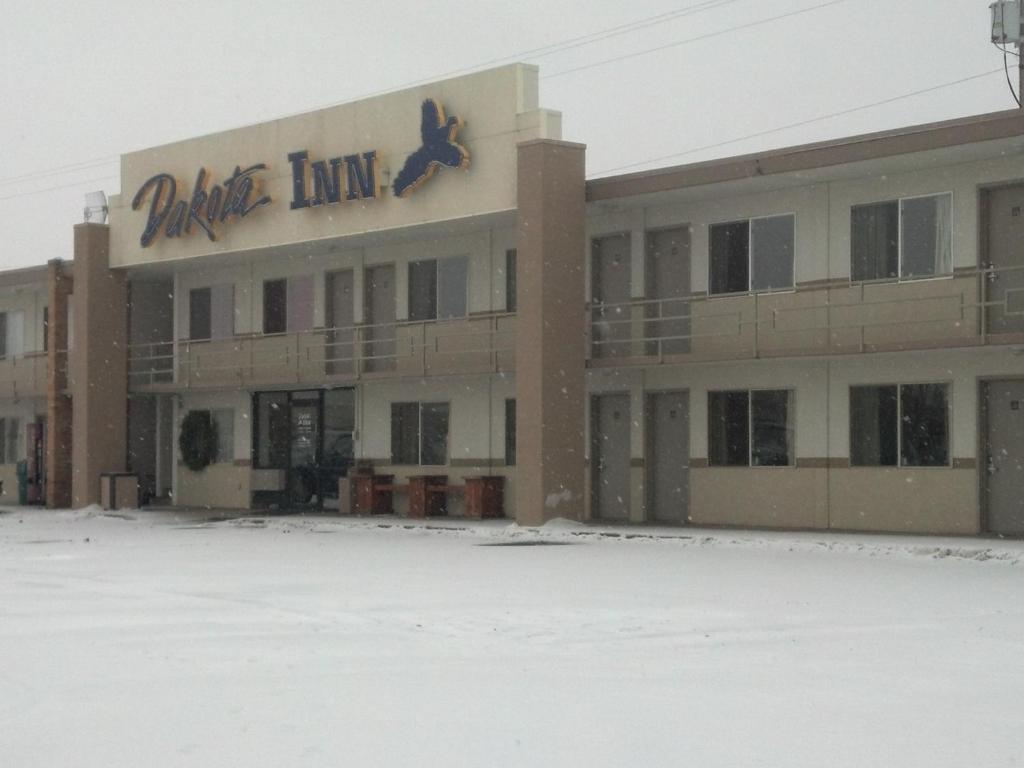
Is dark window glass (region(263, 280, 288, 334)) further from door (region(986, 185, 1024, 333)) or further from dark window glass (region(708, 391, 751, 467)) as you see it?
door (region(986, 185, 1024, 333))

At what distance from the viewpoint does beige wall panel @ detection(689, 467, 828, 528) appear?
25.6 meters

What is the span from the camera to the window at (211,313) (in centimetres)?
3669

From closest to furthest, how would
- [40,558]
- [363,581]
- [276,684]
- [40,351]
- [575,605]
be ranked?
[276,684] → [575,605] → [363,581] → [40,558] → [40,351]

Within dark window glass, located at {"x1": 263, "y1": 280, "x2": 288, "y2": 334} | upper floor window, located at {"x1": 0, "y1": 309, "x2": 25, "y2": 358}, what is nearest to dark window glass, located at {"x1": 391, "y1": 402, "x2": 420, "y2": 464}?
dark window glass, located at {"x1": 263, "y1": 280, "x2": 288, "y2": 334}

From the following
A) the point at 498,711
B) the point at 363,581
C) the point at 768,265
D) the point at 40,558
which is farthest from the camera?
the point at 768,265

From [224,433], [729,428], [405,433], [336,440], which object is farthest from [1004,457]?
[224,433]

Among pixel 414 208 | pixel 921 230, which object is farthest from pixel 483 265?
pixel 921 230

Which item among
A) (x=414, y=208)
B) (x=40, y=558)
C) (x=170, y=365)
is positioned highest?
(x=414, y=208)

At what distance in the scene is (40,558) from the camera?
22.2 m

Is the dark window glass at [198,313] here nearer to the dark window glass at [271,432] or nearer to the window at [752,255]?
the dark window glass at [271,432]

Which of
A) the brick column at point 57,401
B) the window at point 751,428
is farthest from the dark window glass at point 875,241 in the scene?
the brick column at point 57,401

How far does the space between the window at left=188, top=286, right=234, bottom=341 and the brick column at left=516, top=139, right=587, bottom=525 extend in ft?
38.4

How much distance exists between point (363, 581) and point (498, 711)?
873cm

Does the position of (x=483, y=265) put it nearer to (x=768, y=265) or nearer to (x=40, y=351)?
(x=768, y=265)
